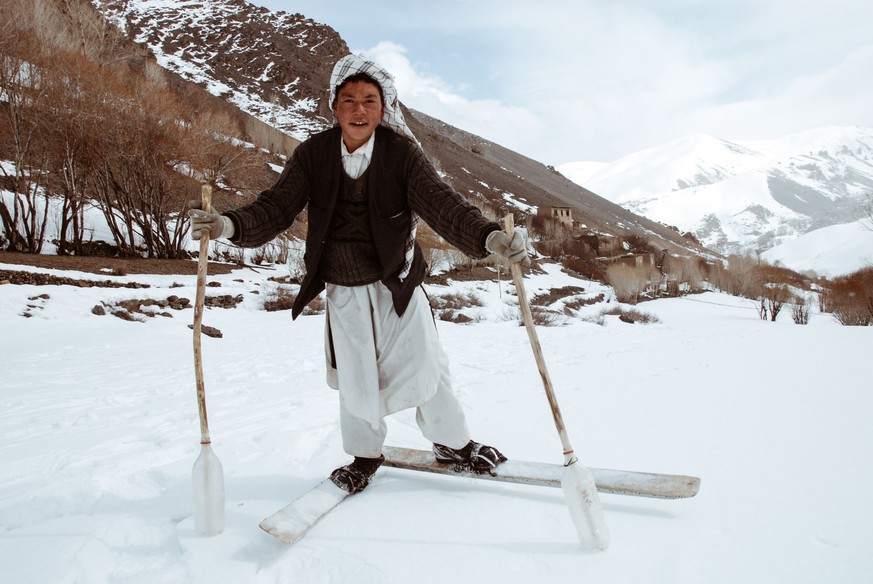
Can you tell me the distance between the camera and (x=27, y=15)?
1354 centimetres

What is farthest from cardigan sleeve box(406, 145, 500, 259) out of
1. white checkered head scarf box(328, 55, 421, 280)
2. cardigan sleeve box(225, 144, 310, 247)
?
cardigan sleeve box(225, 144, 310, 247)

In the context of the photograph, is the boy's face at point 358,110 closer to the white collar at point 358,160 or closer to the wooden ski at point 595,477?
the white collar at point 358,160

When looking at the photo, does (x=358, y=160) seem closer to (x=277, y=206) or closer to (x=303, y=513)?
(x=277, y=206)

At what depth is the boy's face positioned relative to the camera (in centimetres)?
184

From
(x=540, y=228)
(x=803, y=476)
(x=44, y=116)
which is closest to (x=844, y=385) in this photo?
(x=803, y=476)

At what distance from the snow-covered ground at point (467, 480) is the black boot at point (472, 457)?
0.06m

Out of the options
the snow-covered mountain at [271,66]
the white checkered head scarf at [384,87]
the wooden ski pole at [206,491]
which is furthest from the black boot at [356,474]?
the snow-covered mountain at [271,66]

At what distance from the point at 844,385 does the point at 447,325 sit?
6.33m

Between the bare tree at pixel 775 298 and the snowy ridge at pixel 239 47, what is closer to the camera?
the bare tree at pixel 775 298

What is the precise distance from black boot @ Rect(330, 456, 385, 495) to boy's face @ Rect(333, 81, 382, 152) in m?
1.22

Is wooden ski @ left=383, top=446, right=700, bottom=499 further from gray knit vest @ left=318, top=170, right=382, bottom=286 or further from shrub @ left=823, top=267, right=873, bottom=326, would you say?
shrub @ left=823, top=267, right=873, bottom=326

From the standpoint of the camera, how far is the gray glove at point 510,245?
151 centimetres

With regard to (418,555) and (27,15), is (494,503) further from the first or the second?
(27,15)

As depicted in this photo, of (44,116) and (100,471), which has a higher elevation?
(44,116)
